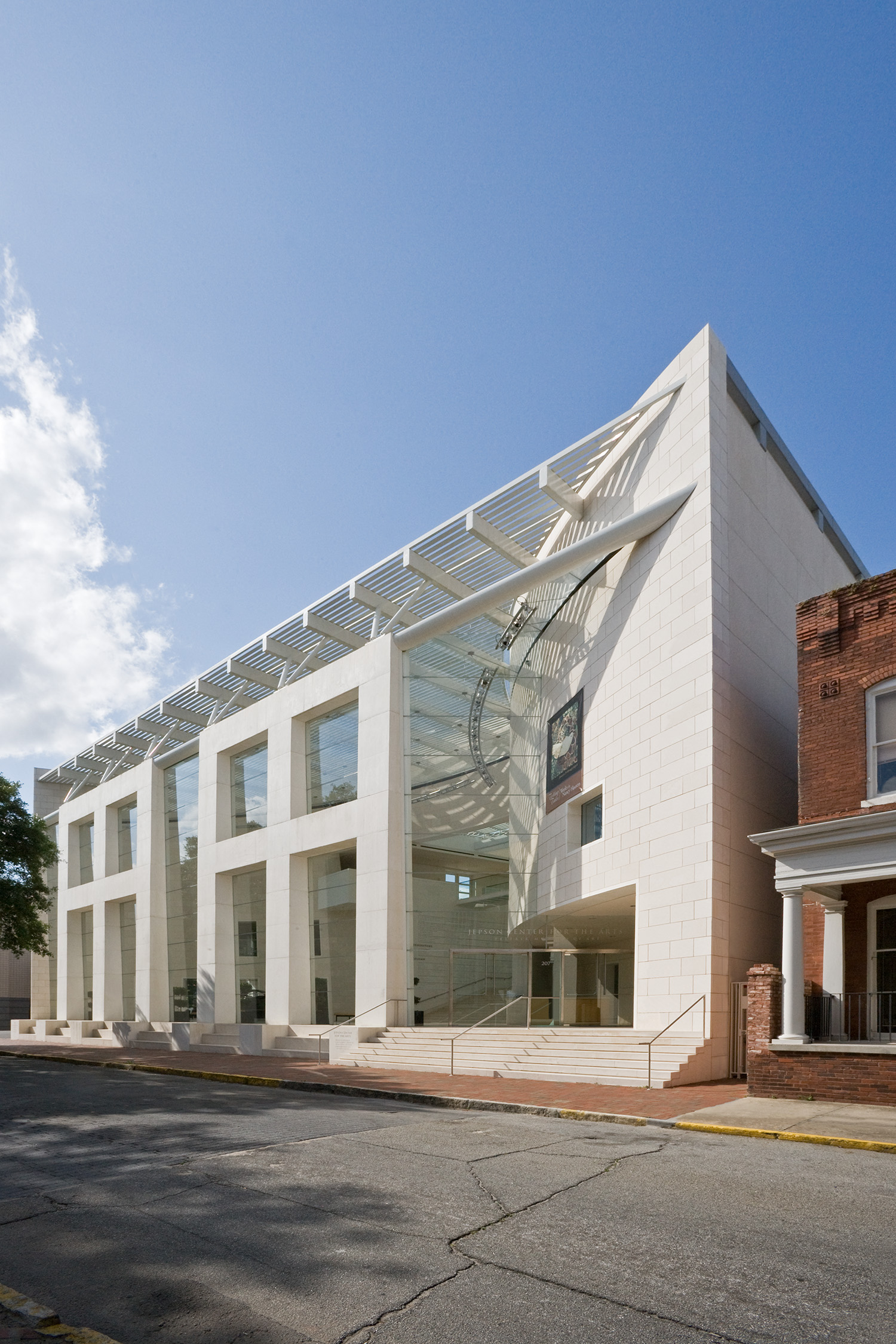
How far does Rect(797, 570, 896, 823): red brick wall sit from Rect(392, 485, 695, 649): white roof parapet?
4638 mm

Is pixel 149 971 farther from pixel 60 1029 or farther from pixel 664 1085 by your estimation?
pixel 664 1085

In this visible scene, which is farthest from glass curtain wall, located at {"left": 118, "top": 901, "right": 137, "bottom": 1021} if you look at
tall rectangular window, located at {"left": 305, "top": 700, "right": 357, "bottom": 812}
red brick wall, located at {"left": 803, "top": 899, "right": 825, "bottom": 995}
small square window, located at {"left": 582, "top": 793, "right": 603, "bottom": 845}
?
red brick wall, located at {"left": 803, "top": 899, "right": 825, "bottom": 995}

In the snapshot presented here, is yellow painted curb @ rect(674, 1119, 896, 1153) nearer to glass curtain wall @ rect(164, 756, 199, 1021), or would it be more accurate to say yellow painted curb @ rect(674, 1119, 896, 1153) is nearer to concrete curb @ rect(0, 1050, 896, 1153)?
concrete curb @ rect(0, 1050, 896, 1153)

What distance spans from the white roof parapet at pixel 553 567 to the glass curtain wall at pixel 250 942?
39.1ft

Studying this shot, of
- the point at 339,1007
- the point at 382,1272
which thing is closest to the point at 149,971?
the point at 339,1007

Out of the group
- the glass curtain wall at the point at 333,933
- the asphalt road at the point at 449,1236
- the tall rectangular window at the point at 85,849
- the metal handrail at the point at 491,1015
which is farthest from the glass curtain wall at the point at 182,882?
the asphalt road at the point at 449,1236

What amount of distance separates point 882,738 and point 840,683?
1158mm

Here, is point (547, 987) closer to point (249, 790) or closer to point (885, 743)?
point (885, 743)

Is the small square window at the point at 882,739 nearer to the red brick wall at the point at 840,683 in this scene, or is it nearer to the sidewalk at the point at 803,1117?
the red brick wall at the point at 840,683

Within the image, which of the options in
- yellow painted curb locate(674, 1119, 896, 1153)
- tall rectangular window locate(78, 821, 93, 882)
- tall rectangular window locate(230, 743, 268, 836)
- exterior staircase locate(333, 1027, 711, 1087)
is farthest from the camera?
tall rectangular window locate(78, 821, 93, 882)

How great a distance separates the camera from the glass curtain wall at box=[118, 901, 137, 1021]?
4500cm

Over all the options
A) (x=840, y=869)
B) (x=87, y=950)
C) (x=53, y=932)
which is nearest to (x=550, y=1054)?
(x=840, y=869)

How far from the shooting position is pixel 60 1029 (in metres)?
45.2

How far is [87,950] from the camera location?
50.0 metres
